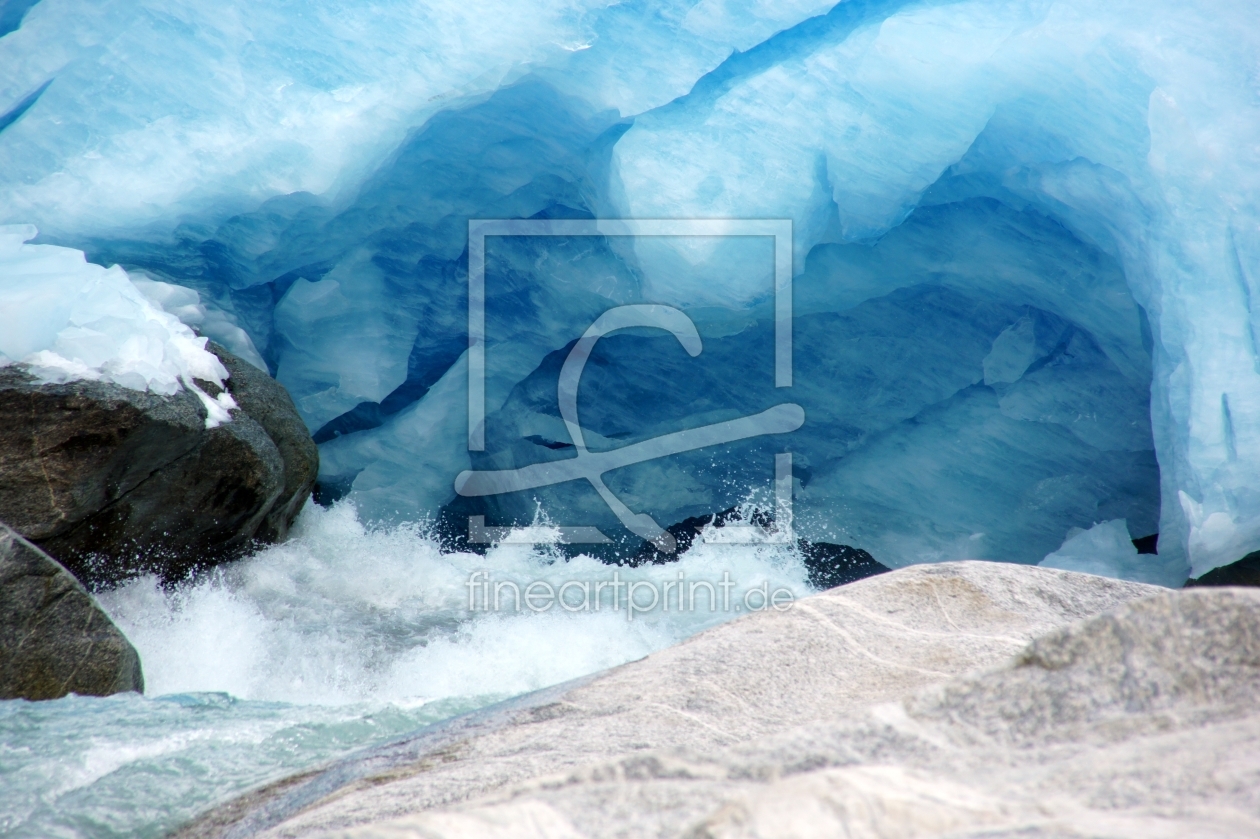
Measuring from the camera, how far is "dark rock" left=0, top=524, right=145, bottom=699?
2564mm

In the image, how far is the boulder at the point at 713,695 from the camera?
1388 millimetres

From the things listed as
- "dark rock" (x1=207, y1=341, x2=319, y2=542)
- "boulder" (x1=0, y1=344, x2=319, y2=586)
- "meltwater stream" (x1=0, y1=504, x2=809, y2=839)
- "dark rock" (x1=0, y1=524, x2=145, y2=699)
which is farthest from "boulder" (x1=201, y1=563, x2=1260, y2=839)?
"dark rock" (x1=207, y1=341, x2=319, y2=542)

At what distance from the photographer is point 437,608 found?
4191 mm

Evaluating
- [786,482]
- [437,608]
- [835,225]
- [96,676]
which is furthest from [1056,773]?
[786,482]

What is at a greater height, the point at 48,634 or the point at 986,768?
the point at 986,768

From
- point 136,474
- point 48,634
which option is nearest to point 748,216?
point 136,474

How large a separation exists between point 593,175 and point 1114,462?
3413mm

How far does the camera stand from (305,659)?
347 centimetres

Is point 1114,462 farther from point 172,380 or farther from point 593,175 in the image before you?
point 172,380

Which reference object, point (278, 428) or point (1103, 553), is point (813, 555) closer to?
point (1103, 553)

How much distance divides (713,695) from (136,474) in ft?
9.77

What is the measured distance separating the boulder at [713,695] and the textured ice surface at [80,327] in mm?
2431

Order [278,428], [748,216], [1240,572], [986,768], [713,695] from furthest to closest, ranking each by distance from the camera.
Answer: [278,428] < [748,216] < [1240,572] < [713,695] < [986,768]

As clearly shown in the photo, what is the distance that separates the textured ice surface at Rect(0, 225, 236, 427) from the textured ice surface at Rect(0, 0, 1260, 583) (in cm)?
53
